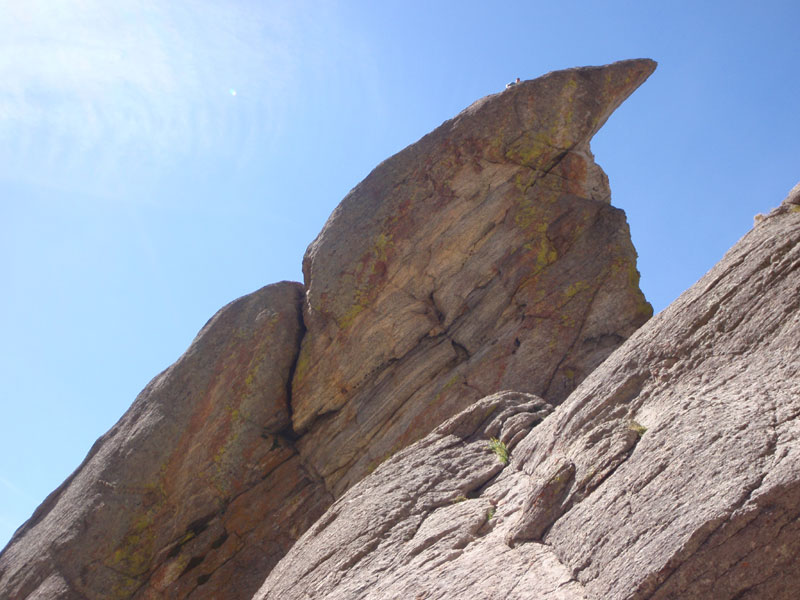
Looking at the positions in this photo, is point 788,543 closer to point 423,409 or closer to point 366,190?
point 423,409

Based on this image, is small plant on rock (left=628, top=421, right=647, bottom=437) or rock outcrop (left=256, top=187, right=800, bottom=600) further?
small plant on rock (left=628, top=421, right=647, bottom=437)

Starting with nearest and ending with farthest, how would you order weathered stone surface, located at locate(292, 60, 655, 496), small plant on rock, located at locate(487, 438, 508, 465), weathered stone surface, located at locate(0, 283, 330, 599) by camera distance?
small plant on rock, located at locate(487, 438, 508, 465)
weathered stone surface, located at locate(292, 60, 655, 496)
weathered stone surface, located at locate(0, 283, 330, 599)

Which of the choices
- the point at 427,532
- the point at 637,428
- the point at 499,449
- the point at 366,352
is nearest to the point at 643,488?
the point at 637,428

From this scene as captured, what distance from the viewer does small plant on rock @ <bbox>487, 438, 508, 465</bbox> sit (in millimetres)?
14117

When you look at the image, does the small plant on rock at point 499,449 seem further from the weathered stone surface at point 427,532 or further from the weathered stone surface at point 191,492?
the weathered stone surface at point 191,492

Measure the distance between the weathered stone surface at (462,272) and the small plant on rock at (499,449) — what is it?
7.52 meters

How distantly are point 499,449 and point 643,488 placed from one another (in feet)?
16.8

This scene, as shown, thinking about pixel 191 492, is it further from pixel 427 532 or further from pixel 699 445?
pixel 699 445

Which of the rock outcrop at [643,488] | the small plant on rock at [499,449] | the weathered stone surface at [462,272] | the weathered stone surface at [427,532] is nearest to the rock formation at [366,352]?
the weathered stone surface at [462,272]

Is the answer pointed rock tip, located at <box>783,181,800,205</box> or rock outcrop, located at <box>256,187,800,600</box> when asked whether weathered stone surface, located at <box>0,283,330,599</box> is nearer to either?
rock outcrop, located at <box>256,187,800,600</box>

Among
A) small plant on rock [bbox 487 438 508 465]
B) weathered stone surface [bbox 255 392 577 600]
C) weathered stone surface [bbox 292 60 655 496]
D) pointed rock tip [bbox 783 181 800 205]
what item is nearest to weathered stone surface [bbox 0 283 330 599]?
weathered stone surface [bbox 292 60 655 496]

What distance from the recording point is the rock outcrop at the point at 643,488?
8273mm

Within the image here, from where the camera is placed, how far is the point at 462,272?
2514cm

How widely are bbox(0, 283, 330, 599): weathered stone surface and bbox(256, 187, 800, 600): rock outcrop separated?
9288 mm
